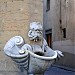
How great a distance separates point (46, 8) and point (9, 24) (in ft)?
47.4

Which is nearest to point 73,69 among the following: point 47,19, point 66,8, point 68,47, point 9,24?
point 68,47

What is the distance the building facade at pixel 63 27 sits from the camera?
40.3 feet

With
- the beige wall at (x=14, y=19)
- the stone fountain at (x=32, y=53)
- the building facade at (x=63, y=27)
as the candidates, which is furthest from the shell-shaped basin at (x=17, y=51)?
the building facade at (x=63, y=27)

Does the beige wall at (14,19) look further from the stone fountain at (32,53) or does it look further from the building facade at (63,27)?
the building facade at (63,27)

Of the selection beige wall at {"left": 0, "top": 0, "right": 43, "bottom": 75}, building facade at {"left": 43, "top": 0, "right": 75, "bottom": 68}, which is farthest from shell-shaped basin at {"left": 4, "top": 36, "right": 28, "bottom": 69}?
building facade at {"left": 43, "top": 0, "right": 75, "bottom": 68}

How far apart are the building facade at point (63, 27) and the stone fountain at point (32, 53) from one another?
9237 mm

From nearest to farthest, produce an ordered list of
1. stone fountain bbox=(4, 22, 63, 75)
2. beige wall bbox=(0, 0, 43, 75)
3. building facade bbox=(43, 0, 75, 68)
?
stone fountain bbox=(4, 22, 63, 75), beige wall bbox=(0, 0, 43, 75), building facade bbox=(43, 0, 75, 68)

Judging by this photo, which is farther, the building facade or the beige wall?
the building facade

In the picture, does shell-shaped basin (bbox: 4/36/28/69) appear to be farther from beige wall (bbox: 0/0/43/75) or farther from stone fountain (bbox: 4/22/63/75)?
beige wall (bbox: 0/0/43/75)

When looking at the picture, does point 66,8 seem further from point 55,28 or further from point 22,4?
point 22,4

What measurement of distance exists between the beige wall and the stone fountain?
201 mm

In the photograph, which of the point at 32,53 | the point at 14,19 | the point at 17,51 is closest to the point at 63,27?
the point at 14,19

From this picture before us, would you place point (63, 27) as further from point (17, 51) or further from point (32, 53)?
point (32, 53)

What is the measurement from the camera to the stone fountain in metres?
2.63
